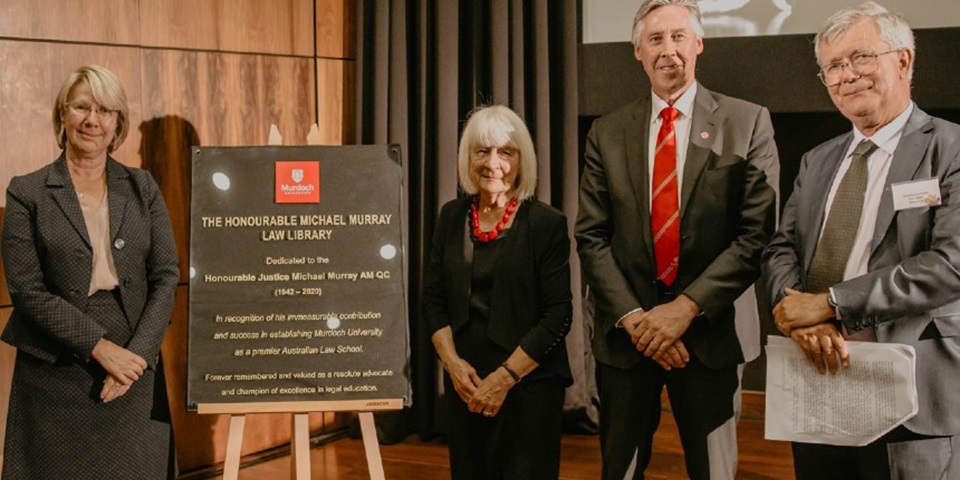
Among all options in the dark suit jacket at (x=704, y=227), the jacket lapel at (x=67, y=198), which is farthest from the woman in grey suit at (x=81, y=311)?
the dark suit jacket at (x=704, y=227)

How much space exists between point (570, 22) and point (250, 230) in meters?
1.95

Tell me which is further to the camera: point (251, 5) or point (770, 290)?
point (251, 5)

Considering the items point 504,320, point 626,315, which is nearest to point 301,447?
point 504,320

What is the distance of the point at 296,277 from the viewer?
286 cm

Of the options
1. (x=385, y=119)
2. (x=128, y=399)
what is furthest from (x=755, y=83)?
(x=128, y=399)

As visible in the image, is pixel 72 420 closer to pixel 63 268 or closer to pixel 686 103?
pixel 63 268

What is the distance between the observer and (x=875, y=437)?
85.7 inches

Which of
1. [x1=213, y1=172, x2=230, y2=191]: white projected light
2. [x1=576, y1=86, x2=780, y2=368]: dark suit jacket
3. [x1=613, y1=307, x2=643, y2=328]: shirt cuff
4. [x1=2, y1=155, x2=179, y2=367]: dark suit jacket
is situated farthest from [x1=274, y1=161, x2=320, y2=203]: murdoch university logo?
[x1=613, y1=307, x2=643, y2=328]: shirt cuff

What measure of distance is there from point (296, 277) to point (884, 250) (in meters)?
1.61

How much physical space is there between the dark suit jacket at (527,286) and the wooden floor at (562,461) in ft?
4.10

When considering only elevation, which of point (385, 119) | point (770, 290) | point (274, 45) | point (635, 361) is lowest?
point (635, 361)

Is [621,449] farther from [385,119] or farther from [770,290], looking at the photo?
[385,119]

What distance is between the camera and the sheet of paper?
84.8 inches

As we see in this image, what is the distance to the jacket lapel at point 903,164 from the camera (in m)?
2.18
